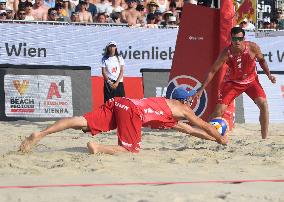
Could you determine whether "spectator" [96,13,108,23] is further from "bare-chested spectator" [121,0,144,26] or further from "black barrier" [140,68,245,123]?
"black barrier" [140,68,245,123]

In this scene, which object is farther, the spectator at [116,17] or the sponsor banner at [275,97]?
the spectator at [116,17]

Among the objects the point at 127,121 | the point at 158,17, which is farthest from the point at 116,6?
the point at 127,121

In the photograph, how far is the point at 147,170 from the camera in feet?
23.0

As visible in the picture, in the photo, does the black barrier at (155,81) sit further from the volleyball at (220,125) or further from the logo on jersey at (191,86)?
the volleyball at (220,125)

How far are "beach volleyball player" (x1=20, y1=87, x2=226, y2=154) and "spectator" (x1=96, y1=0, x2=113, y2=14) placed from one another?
7.15 m

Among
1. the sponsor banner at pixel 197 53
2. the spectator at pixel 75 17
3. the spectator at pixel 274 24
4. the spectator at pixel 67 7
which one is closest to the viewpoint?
the sponsor banner at pixel 197 53

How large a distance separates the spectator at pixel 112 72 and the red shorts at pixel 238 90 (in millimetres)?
2765

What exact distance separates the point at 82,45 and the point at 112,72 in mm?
1869

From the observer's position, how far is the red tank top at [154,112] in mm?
7906

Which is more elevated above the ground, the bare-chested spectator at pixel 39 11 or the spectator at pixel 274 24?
the bare-chested spectator at pixel 39 11

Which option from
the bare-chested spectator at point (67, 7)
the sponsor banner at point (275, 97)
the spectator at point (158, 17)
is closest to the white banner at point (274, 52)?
the sponsor banner at point (275, 97)

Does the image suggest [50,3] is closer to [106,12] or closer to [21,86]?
[106,12]

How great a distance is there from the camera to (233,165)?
24.2ft

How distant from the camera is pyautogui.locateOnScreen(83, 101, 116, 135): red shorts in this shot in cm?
789
